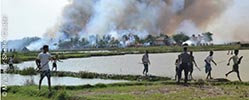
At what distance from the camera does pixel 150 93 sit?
58.7ft

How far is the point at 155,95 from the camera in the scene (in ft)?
56.0

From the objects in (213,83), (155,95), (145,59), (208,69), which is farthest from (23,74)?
(155,95)

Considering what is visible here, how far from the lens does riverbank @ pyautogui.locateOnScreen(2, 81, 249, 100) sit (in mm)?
16328

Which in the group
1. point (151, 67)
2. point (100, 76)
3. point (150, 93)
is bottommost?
Result: point (150, 93)

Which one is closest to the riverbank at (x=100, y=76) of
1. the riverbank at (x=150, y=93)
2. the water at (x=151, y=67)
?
the water at (x=151, y=67)

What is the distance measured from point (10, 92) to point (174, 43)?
496 feet

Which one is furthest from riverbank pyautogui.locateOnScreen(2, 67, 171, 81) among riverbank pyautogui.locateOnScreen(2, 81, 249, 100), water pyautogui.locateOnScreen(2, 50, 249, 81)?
riverbank pyautogui.locateOnScreen(2, 81, 249, 100)

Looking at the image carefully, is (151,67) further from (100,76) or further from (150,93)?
(150,93)

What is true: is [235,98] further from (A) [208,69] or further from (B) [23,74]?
(B) [23,74]

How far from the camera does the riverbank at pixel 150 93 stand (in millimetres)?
16328

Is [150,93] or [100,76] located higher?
[100,76]

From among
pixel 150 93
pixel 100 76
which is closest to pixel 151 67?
pixel 100 76

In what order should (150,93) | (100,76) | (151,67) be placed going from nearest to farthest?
(150,93) < (100,76) < (151,67)

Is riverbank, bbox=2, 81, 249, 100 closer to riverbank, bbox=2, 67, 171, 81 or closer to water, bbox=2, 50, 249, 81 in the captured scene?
riverbank, bbox=2, 67, 171, 81
